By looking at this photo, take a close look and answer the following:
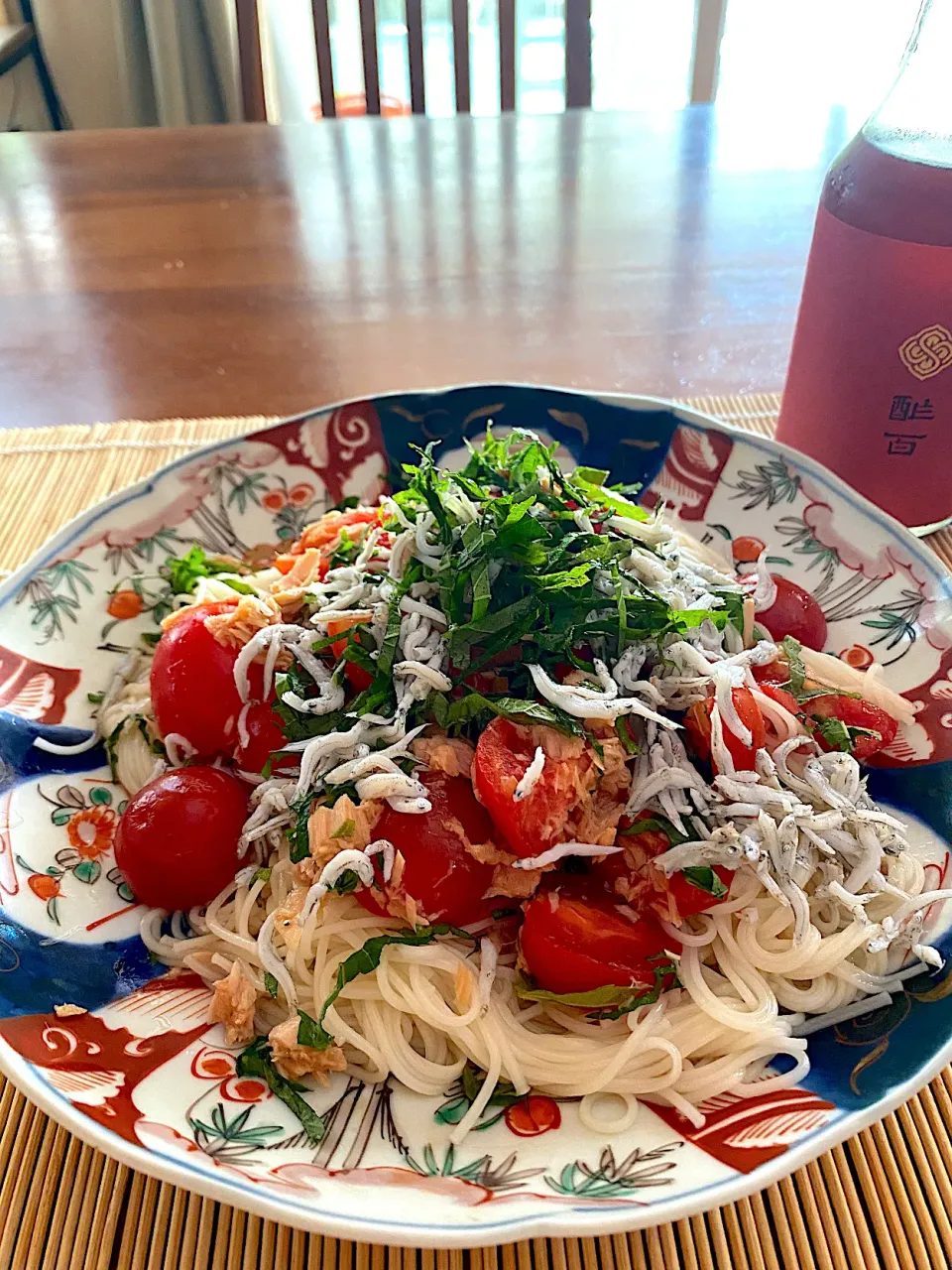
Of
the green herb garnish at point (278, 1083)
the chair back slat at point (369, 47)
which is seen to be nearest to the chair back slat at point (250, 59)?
the chair back slat at point (369, 47)

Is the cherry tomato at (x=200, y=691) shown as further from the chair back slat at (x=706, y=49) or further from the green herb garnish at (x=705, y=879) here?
the chair back slat at (x=706, y=49)

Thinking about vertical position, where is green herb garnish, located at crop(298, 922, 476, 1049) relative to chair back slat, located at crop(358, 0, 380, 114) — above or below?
below

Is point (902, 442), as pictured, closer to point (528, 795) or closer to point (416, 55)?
point (528, 795)

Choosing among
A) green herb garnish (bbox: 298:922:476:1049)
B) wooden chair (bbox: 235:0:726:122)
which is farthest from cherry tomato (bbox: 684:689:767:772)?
wooden chair (bbox: 235:0:726:122)

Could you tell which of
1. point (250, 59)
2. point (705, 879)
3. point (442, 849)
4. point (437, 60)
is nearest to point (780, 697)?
point (705, 879)

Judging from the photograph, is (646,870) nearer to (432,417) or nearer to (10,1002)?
(10,1002)

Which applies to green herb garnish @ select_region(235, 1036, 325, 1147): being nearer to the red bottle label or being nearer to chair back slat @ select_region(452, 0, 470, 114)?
the red bottle label

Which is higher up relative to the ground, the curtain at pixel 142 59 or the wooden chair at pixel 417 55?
the wooden chair at pixel 417 55
